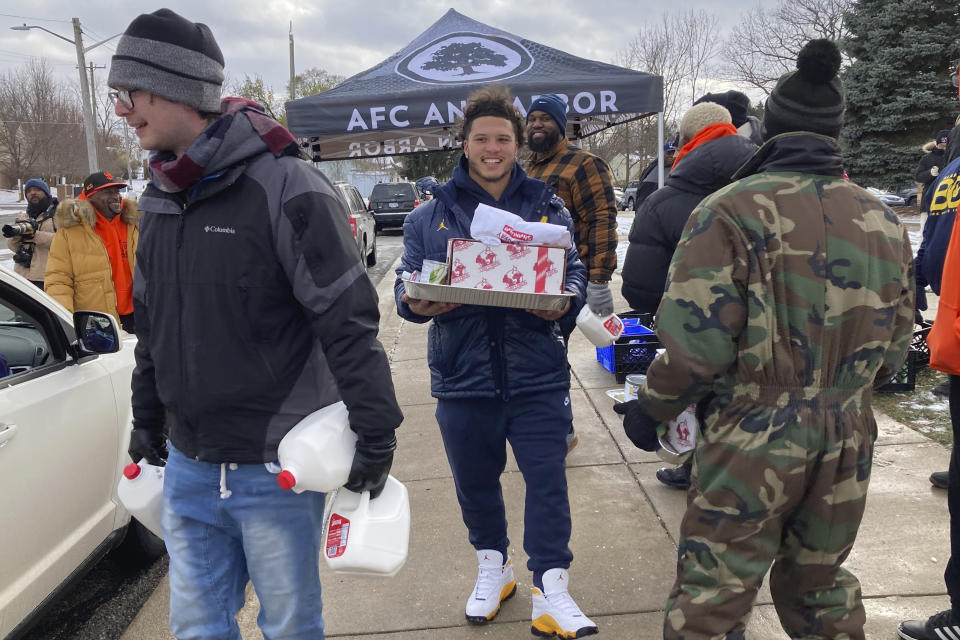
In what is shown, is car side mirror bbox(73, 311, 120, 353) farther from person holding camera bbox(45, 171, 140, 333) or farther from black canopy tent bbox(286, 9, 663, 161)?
black canopy tent bbox(286, 9, 663, 161)

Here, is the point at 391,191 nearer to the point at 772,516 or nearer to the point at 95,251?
the point at 95,251

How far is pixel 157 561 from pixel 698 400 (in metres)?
Answer: 2.97

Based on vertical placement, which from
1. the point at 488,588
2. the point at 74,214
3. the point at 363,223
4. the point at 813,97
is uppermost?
the point at 813,97

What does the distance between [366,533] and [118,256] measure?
160 inches

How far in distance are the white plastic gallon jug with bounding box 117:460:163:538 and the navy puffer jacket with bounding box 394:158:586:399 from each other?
0.99 m

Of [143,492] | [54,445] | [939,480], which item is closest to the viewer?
[143,492]

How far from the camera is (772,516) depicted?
1813 millimetres

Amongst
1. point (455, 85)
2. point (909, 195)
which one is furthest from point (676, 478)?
point (909, 195)

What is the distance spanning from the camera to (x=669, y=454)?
6.92 feet

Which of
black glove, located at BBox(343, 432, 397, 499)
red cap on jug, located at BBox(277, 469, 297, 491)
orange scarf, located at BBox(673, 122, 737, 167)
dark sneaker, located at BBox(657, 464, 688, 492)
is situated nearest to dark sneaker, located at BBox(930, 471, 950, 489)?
dark sneaker, located at BBox(657, 464, 688, 492)

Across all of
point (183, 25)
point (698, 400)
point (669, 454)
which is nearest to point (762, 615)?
point (669, 454)

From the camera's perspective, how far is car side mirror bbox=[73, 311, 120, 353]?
2730 mm

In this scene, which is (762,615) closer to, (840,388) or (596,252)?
(840,388)

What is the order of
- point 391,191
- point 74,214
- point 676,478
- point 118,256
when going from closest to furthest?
1. point 676,478
2. point 74,214
3. point 118,256
4. point 391,191
